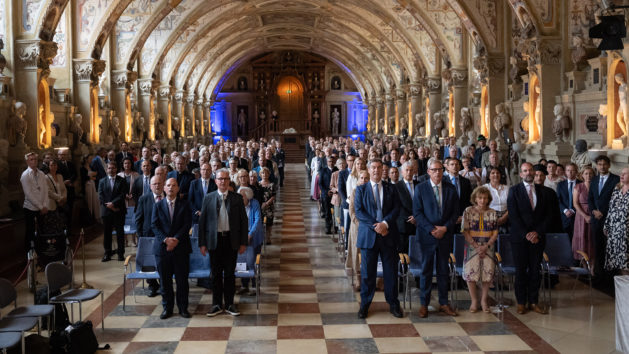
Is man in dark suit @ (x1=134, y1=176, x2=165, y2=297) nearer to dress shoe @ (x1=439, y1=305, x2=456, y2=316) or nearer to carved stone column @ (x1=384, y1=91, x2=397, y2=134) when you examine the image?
dress shoe @ (x1=439, y1=305, x2=456, y2=316)

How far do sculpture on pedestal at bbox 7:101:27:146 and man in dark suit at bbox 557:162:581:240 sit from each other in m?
10.9

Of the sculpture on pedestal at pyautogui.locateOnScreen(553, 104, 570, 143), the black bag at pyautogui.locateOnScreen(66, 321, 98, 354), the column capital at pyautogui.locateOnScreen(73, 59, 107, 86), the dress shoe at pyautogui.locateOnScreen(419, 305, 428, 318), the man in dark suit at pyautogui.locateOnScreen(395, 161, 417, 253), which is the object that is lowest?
the dress shoe at pyautogui.locateOnScreen(419, 305, 428, 318)

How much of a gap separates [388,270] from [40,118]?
10867 millimetres

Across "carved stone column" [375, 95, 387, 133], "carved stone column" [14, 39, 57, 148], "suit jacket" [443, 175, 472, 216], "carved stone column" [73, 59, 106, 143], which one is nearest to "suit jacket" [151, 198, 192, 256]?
"suit jacket" [443, 175, 472, 216]

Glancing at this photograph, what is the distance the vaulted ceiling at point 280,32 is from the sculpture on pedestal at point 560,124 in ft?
9.91

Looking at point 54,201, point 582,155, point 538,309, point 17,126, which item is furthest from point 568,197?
point 17,126

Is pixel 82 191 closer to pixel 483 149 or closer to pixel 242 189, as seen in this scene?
pixel 242 189

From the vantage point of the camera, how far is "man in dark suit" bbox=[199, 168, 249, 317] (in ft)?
24.1

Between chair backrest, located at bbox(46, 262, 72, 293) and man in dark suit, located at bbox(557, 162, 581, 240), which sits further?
man in dark suit, located at bbox(557, 162, 581, 240)

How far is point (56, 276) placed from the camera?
637cm

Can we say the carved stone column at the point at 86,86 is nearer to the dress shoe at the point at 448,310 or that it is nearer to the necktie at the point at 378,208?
the necktie at the point at 378,208

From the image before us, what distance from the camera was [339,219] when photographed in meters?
11.1

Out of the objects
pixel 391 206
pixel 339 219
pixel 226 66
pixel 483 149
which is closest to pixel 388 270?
pixel 391 206

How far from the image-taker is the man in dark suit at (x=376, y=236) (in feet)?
24.1
